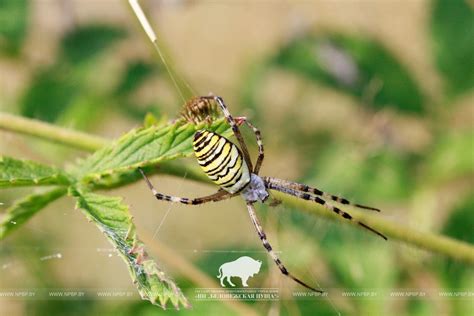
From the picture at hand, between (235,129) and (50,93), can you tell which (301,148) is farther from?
(235,129)

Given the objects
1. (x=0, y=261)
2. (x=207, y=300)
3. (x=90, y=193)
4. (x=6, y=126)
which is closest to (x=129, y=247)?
(x=90, y=193)

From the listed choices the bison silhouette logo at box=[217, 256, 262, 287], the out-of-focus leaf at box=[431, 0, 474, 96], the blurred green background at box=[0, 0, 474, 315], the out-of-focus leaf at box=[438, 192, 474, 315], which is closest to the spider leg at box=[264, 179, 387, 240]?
the bison silhouette logo at box=[217, 256, 262, 287]

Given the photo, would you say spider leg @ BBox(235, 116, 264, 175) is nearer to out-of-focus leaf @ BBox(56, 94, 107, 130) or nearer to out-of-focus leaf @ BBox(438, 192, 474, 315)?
out-of-focus leaf @ BBox(438, 192, 474, 315)

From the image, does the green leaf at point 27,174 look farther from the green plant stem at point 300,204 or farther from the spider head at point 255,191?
the spider head at point 255,191

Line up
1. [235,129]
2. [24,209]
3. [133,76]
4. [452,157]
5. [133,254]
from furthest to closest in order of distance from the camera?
[133,76]
[452,157]
[24,209]
[235,129]
[133,254]

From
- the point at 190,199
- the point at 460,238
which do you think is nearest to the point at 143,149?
the point at 190,199
